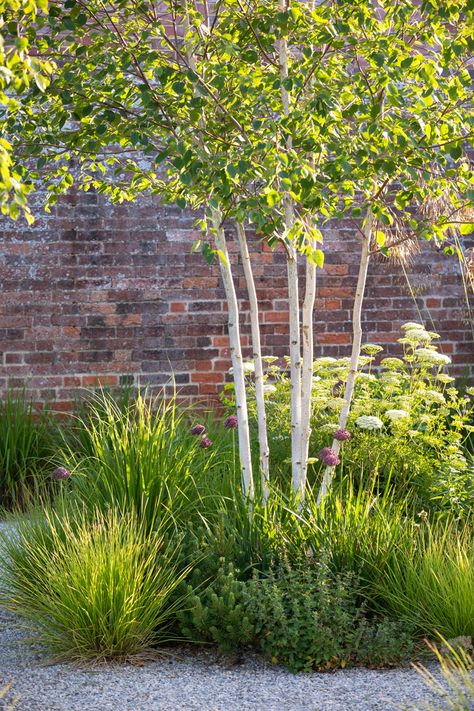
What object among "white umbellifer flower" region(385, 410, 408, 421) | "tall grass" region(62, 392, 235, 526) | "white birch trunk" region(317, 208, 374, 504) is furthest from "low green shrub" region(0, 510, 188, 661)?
"white umbellifer flower" region(385, 410, 408, 421)

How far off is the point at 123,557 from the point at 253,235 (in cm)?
343

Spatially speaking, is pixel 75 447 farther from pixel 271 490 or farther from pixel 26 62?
pixel 26 62

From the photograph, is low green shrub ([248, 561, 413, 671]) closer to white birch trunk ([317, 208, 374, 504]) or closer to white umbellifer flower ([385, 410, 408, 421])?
white birch trunk ([317, 208, 374, 504])

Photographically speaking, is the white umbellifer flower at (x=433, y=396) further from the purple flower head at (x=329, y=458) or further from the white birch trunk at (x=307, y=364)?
the purple flower head at (x=329, y=458)

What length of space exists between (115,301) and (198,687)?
3.50 metres

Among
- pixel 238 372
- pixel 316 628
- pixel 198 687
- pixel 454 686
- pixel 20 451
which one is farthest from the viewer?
pixel 20 451

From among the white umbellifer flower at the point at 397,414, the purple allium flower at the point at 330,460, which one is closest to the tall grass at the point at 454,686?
the purple allium flower at the point at 330,460

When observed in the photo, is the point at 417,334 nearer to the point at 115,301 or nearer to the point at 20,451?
the point at 115,301

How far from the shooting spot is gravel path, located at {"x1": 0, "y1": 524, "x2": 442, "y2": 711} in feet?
9.81

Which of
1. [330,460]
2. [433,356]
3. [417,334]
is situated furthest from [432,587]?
[417,334]

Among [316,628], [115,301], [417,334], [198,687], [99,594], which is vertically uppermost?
[115,301]

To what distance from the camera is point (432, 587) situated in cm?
346

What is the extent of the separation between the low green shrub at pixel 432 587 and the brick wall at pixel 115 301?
2.94m

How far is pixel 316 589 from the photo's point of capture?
3.56 metres
